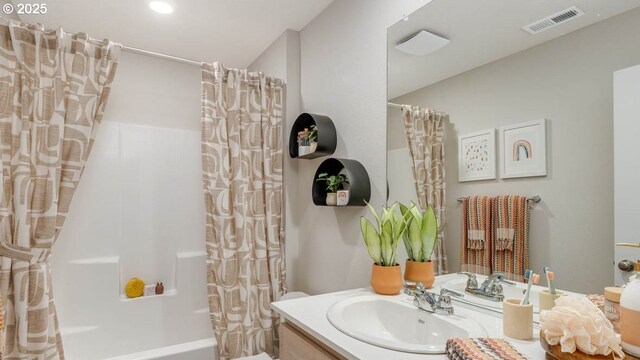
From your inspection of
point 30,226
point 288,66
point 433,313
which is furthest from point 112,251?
point 433,313

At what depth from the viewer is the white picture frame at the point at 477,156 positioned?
1213 mm

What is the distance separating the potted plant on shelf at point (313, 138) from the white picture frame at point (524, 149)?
1.05m

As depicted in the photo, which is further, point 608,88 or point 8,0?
point 8,0

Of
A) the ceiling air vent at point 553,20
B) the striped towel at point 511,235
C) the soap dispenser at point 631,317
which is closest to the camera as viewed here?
the soap dispenser at point 631,317

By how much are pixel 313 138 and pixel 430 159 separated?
2.68 ft

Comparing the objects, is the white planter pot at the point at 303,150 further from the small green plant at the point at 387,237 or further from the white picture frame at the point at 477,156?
the white picture frame at the point at 477,156

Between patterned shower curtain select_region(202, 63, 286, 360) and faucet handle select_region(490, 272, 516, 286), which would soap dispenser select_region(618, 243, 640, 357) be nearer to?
faucet handle select_region(490, 272, 516, 286)

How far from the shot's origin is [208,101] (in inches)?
83.7

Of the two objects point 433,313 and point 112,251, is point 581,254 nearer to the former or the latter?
point 433,313

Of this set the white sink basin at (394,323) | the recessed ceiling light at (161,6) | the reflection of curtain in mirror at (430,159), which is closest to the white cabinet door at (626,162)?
the white sink basin at (394,323)

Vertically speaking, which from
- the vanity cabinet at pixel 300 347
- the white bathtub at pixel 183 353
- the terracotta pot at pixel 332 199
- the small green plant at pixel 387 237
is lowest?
the white bathtub at pixel 183 353

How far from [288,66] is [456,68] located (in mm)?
1354

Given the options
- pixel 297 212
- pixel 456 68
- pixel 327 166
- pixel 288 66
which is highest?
pixel 288 66

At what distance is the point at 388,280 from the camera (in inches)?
55.4
